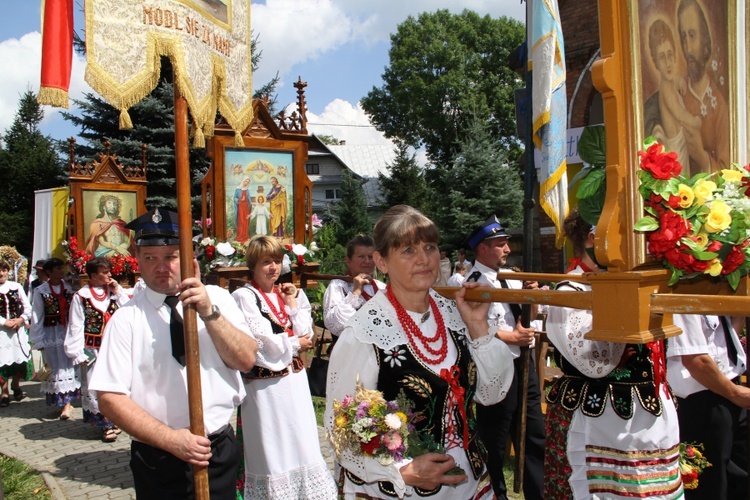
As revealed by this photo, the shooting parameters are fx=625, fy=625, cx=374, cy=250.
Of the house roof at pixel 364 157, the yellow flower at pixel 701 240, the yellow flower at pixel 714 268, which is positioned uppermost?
the house roof at pixel 364 157

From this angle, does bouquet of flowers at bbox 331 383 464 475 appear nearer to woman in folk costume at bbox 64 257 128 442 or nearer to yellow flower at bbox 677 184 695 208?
yellow flower at bbox 677 184 695 208

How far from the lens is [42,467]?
6.48m

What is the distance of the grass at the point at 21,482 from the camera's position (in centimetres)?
550

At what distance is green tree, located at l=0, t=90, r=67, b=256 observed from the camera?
30688 mm

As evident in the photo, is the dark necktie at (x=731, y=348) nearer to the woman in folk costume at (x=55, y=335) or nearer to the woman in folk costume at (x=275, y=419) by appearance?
the woman in folk costume at (x=275, y=419)

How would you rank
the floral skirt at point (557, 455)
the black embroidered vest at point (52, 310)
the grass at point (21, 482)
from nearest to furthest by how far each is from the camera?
1. the floral skirt at point (557, 455)
2. the grass at point (21, 482)
3. the black embroidered vest at point (52, 310)

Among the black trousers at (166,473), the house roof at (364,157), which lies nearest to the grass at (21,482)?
the black trousers at (166,473)

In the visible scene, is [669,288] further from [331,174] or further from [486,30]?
[331,174]

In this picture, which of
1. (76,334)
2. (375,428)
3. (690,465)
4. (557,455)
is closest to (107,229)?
(76,334)

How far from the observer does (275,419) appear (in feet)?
15.2

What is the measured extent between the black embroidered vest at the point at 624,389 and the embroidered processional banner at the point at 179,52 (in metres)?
2.40

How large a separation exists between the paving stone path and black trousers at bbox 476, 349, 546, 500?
1881 millimetres

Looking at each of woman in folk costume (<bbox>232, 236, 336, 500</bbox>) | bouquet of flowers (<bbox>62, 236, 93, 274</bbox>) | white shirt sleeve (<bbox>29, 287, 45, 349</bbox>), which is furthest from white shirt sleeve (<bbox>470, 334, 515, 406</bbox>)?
bouquet of flowers (<bbox>62, 236, 93, 274</bbox>)

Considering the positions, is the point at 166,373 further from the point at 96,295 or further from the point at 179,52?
the point at 96,295
